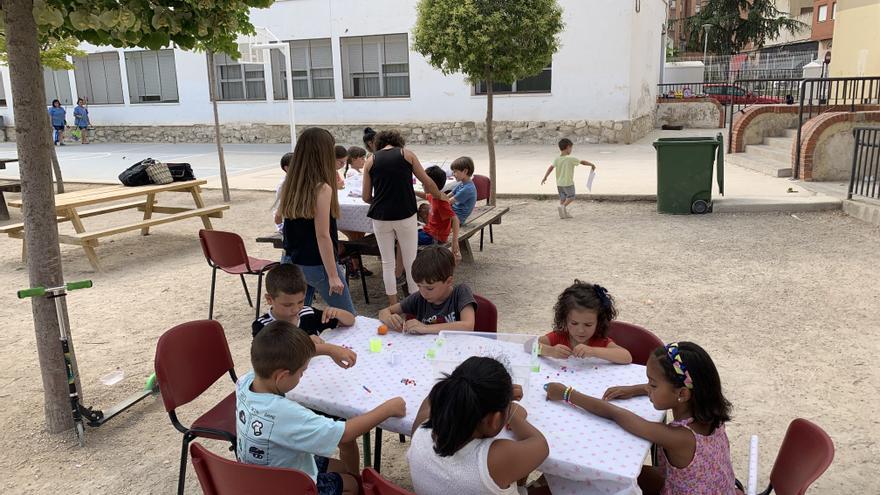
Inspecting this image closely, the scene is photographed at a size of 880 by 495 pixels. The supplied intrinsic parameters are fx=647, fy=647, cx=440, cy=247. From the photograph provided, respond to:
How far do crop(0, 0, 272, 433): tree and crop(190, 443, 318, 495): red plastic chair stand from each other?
6.76 ft

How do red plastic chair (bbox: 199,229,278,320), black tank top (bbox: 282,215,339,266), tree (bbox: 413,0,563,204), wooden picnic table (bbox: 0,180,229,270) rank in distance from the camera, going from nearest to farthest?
black tank top (bbox: 282,215,339,266) < red plastic chair (bbox: 199,229,278,320) < wooden picnic table (bbox: 0,180,229,270) < tree (bbox: 413,0,563,204)

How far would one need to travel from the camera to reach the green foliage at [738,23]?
3881cm

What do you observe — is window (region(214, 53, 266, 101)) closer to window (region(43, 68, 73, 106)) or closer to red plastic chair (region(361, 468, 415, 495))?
window (region(43, 68, 73, 106))

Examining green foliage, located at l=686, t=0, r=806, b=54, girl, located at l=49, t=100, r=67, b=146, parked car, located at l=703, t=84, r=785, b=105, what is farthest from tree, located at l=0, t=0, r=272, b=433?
green foliage, located at l=686, t=0, r=806, b=54

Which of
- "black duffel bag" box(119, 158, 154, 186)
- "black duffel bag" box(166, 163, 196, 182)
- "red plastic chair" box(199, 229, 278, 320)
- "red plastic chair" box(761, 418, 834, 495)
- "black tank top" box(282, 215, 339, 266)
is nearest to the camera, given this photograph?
"red plastic chair" box(761, 418, 834, 495)

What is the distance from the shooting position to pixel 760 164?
12.6 meters

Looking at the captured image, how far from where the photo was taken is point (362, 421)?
2211mm

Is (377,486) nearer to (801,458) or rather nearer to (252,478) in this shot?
(252,478)

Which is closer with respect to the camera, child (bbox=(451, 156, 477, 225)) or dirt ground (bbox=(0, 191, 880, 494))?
dirt ground (bbox=(0, 191, 880, 494))

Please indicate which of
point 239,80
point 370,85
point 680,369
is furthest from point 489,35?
point 239,80

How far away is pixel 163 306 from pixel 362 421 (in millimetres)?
4357

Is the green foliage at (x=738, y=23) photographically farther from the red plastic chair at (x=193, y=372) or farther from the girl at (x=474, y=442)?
the girl at (x=474, y=442)

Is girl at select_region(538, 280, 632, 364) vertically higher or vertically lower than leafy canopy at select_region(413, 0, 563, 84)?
lower

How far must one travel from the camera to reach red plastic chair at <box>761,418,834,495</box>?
1.90 meters
